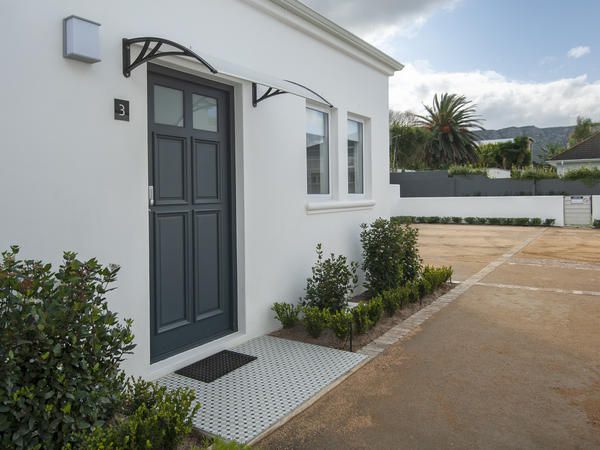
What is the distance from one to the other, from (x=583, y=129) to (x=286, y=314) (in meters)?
50.2

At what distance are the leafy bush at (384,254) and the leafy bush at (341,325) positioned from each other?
176cm

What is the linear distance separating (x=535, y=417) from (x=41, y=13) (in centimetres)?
420

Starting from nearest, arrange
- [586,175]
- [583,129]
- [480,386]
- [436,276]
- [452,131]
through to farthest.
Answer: [480,386]
[436,276]
[586,175]
[452,131]
[583,129]

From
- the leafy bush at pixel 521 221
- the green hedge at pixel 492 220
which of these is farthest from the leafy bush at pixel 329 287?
the leafy bush at pixel 521 221

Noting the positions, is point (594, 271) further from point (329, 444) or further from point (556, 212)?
point (556, 212)

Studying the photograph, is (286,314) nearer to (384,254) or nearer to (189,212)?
(189,212)

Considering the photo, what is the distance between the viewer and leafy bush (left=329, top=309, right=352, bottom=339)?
4590 mm

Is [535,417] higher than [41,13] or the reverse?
the reverse

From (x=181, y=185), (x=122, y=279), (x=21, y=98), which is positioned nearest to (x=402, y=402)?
(x=122, y=279)

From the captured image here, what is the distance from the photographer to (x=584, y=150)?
93.4 feet

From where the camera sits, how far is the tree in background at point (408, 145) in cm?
3741

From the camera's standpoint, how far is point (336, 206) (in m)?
6.23

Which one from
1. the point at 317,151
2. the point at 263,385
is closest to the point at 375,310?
the point at 263,385

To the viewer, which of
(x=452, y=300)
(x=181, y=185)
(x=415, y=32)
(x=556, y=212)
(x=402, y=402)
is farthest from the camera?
(x=556, y=212)
